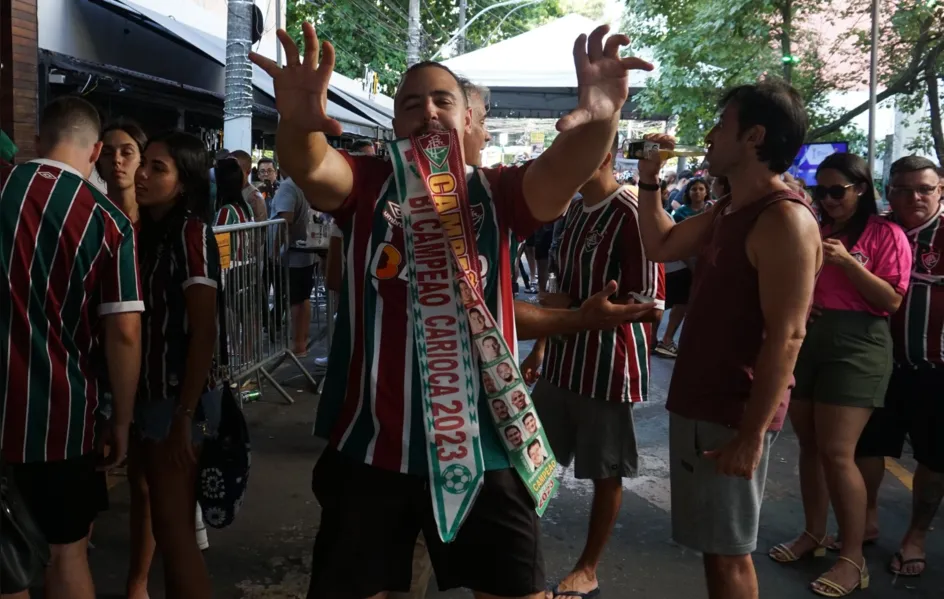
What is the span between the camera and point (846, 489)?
146 inches

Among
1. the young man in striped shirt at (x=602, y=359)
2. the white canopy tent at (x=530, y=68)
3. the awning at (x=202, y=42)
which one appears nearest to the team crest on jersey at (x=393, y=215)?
the young man in striped shirt at (x=602, y=359)

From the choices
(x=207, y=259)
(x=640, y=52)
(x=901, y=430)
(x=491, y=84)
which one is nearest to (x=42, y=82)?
(x=207, y=259)

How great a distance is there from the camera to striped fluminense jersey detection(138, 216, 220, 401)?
2.86m

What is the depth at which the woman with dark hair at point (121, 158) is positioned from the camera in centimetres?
322

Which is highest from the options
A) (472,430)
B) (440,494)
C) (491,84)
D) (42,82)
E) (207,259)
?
(491,84)

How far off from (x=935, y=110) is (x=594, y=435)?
10.9 meters

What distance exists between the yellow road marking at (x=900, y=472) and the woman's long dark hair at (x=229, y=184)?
16.8 ft

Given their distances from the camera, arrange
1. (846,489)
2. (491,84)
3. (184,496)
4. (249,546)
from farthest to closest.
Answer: (491,84), (249,546), (846,489), (184,496)

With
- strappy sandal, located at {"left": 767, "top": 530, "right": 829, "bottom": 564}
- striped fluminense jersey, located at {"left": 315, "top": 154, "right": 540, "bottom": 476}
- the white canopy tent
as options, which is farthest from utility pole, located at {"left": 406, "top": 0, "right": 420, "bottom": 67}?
striped fluminense jersey, located at {"left": 315, "top": 154, "right": 540, "bottom": 476}

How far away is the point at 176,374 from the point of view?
2.89 meters

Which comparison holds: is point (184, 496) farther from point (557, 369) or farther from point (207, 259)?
point (557, 369)

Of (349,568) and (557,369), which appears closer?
(349,568)

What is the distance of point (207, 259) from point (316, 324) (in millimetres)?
7565

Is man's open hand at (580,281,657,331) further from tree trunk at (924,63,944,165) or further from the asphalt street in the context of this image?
tree trunk at (924,63,944,165)
